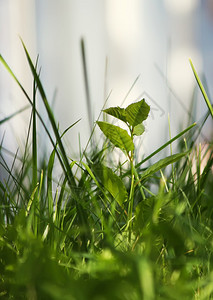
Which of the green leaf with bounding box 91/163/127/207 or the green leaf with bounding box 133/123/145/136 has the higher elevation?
the green leaf with bounding box 133/123/145/136

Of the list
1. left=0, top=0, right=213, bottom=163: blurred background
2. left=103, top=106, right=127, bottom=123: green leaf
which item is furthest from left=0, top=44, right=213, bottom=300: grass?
left=0, top=0, right=213, bottom=163: blurred background

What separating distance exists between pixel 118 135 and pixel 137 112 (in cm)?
2

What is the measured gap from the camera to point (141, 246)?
0.61 feet

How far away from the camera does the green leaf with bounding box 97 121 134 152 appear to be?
8.0 inches

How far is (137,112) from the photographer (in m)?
0.21

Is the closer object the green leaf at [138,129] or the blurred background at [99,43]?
the green leaf at [138,129]

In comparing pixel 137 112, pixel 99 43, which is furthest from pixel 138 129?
pixel 99 43

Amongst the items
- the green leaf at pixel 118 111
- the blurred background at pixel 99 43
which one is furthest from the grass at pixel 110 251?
the blurred background at pixel 99 43

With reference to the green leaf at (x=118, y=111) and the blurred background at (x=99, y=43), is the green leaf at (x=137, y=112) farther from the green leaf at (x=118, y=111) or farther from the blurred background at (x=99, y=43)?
the blurred background at (x=99, y=43)

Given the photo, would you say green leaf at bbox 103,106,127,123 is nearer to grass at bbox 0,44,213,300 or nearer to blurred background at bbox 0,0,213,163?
grass at bbox 0,44,213,300

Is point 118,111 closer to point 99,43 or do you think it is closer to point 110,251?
point 110,251

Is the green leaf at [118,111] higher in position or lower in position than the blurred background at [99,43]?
lower

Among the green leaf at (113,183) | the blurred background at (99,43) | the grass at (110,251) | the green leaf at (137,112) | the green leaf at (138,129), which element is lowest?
the grass at (110,251)

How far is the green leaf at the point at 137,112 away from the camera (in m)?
0.21
